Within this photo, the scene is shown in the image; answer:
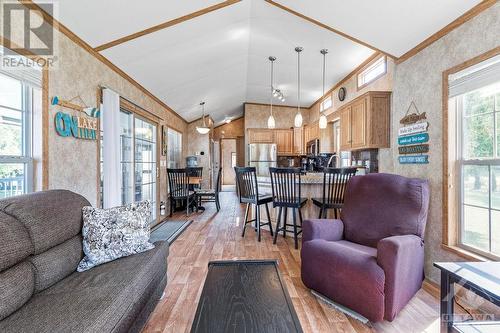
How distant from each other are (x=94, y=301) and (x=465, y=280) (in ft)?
6.42

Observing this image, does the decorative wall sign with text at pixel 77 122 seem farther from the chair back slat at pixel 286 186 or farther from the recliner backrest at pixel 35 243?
the chair back slat at pixel 286 186

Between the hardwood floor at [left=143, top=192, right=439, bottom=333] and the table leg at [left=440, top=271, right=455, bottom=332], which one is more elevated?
the table leg at [left=440, top=271, right=455, bottom=332]

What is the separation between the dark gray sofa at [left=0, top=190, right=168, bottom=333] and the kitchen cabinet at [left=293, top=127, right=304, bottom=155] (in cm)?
572

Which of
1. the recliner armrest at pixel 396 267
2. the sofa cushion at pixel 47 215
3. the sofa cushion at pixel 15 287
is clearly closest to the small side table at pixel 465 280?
the recliner armrest at pixel 396 267

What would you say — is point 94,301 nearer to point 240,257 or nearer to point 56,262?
point 56,262

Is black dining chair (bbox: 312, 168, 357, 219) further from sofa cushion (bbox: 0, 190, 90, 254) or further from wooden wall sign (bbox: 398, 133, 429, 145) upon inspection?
sofa cushion (bbox: 0, 190, 90, 254)

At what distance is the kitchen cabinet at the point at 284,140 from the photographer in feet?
23.7

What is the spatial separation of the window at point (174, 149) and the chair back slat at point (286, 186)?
340 centimetres

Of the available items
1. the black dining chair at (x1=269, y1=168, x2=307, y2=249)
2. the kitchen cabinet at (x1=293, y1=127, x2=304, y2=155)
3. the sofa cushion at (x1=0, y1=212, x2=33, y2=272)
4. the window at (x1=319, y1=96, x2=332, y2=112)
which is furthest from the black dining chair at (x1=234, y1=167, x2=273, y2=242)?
the kitchen cabinet at (x1=293, y1=127, x2=304, y2=155)

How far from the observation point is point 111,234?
187 cm

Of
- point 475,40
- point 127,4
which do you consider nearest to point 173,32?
point 127,4

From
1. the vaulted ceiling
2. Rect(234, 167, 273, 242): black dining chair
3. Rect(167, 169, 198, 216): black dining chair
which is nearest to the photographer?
the vaulted ceiling

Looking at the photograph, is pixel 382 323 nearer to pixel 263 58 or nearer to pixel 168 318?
pixel 168 318

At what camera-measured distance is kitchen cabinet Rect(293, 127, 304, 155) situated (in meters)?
7.01
